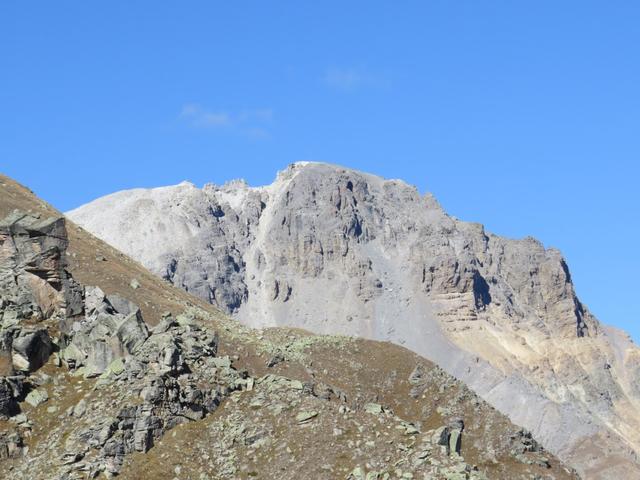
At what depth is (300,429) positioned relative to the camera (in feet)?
220

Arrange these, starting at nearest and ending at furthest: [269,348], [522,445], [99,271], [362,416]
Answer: [362,416] < [522,445] < [269,348] < [99,271]

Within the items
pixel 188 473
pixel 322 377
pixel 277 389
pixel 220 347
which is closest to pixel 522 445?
pixel 322 377

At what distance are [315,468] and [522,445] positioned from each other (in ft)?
191

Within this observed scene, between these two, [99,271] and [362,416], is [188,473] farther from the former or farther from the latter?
[99,271]

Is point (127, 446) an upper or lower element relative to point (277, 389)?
lower

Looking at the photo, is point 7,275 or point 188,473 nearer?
point 188,473

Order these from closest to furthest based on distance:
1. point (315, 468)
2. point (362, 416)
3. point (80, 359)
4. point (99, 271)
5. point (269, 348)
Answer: point (315, 468)
point (362, 416)
point (80, 359)
point (269, 348)
point (99, 271)

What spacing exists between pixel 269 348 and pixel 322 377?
23.7ft

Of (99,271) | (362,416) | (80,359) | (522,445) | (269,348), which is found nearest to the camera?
(362,416)

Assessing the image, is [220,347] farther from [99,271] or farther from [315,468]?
[315,468]

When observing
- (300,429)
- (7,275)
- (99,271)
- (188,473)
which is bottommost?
(188,473)

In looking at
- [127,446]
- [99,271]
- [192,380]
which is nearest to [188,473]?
[127,446]

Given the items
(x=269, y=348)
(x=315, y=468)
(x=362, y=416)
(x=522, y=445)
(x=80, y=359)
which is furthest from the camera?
(x=269, y=348)

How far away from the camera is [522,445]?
118 m
